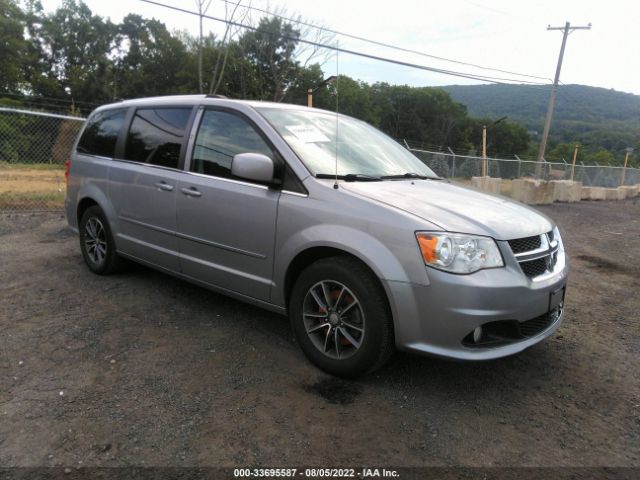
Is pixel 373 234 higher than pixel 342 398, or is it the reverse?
pixel 373 234

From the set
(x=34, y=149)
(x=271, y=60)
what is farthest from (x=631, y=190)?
(x=271, y=60)

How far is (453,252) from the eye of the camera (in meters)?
2.76

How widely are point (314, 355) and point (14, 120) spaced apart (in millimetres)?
9572

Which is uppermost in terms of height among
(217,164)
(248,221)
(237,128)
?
(237,128)

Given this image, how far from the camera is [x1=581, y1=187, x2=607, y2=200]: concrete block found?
19.4 meters

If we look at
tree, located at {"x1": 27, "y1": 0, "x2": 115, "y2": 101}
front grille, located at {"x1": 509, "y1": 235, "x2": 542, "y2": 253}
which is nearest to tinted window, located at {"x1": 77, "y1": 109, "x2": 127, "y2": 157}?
front grille, located at {"x1": 509, "y1": 235, "x2": 542, "y2": 253}

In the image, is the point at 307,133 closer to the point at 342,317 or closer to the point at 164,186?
the point at 164,186

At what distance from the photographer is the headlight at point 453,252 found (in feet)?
9.04

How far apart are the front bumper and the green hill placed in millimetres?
45778

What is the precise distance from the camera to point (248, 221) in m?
3.52

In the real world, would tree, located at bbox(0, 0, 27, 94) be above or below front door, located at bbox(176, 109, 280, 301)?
above

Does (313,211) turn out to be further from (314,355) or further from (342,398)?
(342,398)

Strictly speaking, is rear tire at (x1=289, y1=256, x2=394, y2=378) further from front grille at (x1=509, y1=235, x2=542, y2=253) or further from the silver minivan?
front grille at (x1=509, y1=235, x2=542, y2=253)

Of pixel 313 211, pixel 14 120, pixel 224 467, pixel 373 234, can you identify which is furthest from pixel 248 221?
pixel 14 120
